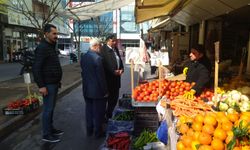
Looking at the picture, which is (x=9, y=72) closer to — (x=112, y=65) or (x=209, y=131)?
(x=112, y=65)

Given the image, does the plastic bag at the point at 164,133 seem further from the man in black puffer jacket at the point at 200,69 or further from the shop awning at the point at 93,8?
the shop awning at the point at 93,8

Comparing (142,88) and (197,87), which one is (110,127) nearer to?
(142,88)

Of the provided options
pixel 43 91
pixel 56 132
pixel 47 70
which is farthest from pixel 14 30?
pixel 43 91

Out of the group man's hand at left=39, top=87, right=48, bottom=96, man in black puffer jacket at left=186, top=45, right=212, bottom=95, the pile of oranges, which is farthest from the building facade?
the pile of oranges

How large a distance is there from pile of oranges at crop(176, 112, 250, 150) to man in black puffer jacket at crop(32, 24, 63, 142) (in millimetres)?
3125

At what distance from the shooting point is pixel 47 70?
654cm

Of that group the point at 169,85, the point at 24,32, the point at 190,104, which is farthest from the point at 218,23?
the point at 24,32

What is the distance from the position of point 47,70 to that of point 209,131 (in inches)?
146

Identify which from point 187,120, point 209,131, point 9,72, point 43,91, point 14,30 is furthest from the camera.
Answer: point 14,30

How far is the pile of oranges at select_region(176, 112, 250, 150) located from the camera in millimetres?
3484

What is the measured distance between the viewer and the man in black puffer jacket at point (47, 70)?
6383 millimetres

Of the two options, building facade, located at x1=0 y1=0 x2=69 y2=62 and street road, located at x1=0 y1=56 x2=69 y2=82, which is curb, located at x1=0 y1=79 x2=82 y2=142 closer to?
street road, located at x1=0 y1=56 x2=69 y2=82

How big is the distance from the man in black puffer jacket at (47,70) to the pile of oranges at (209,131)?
312 cm

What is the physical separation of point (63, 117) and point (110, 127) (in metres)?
2.81
